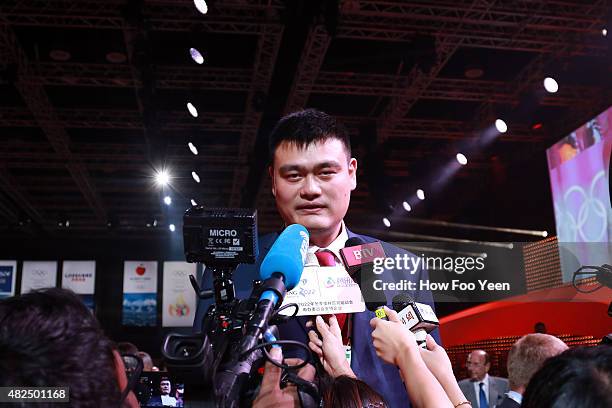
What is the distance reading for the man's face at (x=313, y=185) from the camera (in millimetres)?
1657

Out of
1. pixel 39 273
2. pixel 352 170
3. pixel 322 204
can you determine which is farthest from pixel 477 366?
pixel 39 273

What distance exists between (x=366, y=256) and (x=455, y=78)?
7907 mm

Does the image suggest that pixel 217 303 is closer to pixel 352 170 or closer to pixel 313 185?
pixel 313 185

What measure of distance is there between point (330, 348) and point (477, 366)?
17.1 feet

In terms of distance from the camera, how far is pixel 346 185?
1.70m

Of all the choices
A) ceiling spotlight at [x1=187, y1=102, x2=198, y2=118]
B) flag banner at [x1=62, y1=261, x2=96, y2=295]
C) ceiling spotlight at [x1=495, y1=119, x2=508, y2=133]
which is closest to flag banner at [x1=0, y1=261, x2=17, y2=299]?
flag banner at [x1=62, y1=261, x2=96, y2=295]

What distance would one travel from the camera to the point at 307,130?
1.69 meters

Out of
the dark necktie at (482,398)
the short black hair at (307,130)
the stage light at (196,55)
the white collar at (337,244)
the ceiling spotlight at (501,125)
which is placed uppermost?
the stage light at (196,55)

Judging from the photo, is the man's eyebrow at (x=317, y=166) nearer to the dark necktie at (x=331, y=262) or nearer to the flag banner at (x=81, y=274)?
the dark necktie at (x=331, y=262)

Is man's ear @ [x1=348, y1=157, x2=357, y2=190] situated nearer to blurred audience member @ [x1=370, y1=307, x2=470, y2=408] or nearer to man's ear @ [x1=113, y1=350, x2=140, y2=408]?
blurred audience member @ [x1=370, y1=307, x2=470, y2=408]

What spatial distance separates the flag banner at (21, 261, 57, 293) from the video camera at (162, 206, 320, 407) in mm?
14843

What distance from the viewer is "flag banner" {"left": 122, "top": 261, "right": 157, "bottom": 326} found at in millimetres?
14852

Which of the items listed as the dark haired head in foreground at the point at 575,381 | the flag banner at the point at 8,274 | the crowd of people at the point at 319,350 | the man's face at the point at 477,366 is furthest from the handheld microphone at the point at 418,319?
the flag banner at the point at 8,274

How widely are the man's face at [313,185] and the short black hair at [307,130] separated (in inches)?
0.7
